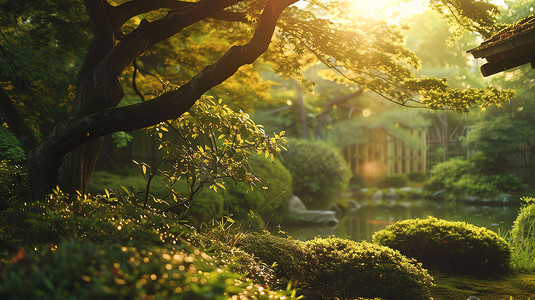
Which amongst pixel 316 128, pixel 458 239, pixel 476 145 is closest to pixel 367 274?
pixel 458 239

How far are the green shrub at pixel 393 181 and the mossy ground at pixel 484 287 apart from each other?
61.8 ft

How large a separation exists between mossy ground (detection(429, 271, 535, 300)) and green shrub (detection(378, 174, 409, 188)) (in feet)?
61.8

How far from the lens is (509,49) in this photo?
5.10 meters

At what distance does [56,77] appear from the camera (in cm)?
1068

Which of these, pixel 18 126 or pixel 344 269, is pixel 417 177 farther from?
pixel 18 126

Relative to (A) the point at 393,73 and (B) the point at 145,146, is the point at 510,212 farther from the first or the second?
(B) the point at 145,146

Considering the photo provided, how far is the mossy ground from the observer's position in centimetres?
593

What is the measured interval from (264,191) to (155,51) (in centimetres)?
506

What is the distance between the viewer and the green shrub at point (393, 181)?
84.8 feet

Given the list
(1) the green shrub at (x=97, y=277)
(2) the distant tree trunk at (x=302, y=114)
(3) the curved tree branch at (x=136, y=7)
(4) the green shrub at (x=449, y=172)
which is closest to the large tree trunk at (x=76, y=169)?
(3) the curved tree branch at (x=136, y=7)

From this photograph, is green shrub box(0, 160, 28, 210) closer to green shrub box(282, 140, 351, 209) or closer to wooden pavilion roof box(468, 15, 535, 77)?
wooden pavilion roof box(468, 15, 535, 77)

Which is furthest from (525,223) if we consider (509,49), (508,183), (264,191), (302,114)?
(302,114)

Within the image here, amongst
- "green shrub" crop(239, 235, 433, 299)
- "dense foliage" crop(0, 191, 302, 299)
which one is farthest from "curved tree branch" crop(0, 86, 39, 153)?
"green shrub" crop(239, 235, 433, 299)

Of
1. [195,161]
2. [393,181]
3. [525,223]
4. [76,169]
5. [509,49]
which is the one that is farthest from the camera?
[393,181]
